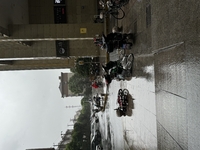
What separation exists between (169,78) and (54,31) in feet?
39.1

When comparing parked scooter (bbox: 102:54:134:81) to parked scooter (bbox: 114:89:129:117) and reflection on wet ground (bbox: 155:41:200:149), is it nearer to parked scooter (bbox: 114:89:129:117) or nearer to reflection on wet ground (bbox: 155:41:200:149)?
parked scooter (bbox: 114:89:129:117)

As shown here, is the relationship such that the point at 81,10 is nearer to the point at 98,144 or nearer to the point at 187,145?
the point at 98,144

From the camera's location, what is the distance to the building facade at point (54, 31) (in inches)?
587

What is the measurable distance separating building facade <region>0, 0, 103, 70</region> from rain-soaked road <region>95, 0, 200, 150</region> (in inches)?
300

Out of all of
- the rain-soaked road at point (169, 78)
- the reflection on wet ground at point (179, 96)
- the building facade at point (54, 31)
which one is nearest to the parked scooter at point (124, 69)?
the rain-soaked road at point (169, 78)

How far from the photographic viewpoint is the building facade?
14.9 m

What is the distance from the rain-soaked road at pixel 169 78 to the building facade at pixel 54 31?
762 cm

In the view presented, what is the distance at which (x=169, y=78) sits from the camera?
4.98 meters

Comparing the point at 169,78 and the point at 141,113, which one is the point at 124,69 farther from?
the point at 169,78

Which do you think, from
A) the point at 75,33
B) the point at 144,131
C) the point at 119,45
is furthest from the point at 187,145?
the point at 75,33

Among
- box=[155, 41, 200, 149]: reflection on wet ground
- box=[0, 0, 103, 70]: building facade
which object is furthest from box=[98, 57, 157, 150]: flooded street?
box=[0, 0, 103, 70]: building facade

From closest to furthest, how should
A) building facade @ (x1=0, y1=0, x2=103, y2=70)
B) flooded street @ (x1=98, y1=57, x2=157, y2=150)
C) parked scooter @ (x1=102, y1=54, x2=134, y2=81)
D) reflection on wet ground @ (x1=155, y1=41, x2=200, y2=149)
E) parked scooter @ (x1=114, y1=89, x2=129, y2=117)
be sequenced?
reflection on wet ground @ (x1=155, y1=41, x2=200, y2=149)
flooded street @ (x1=98, y1=57, x2=157, y2=150)
parked scooter @ (x1=102, y1=54, x2=134, y2=81)
parked scooter @ (x1=114, y1=89, x2=129, y2=117)
building facade @ (x1=0, y1=0, x2=103, y2=70)

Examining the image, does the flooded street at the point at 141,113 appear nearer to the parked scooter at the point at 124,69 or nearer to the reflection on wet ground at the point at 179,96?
the parked scooter at the point at 124,69

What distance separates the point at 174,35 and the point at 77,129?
162 feet
